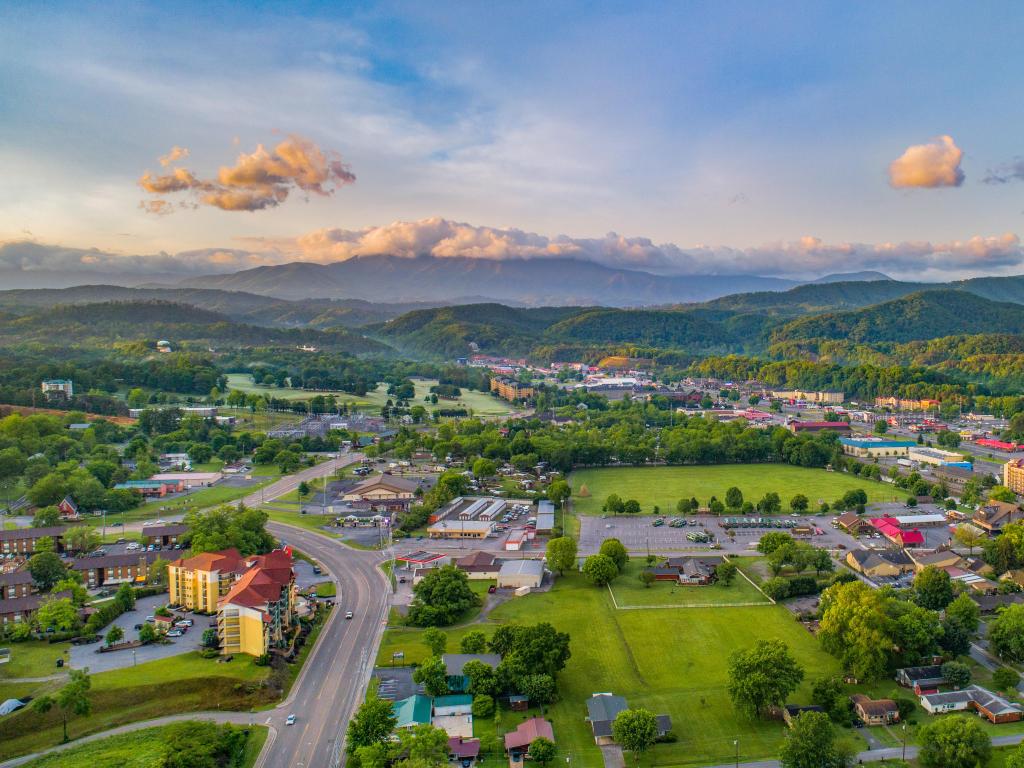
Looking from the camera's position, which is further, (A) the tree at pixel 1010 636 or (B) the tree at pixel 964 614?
(B) the tree at pixel 964 614

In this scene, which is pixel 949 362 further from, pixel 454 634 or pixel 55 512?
pixel 55 512

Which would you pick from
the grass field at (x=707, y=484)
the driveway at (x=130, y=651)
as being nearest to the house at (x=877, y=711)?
the driveway at (x=130, y=651)

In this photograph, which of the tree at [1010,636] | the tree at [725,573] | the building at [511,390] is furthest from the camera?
the building at [511,390]

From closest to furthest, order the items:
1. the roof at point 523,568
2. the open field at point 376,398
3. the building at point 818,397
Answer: the roof at point 523,568, the open field at point 376,398, the building at point 818,397

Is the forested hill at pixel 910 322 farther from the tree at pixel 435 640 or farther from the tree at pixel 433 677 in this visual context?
the tree at pixel 433 677

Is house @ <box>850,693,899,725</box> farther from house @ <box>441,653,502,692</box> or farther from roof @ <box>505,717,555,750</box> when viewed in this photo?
house @ <box>441,653,502,692</box>

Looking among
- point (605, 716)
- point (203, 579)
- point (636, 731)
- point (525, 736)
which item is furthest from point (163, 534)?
point (636, 731)

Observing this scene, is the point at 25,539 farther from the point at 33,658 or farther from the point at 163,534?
the point at 33,658

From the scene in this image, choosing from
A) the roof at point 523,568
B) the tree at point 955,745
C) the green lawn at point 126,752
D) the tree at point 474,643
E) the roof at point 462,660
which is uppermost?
the tree at point 955,745
